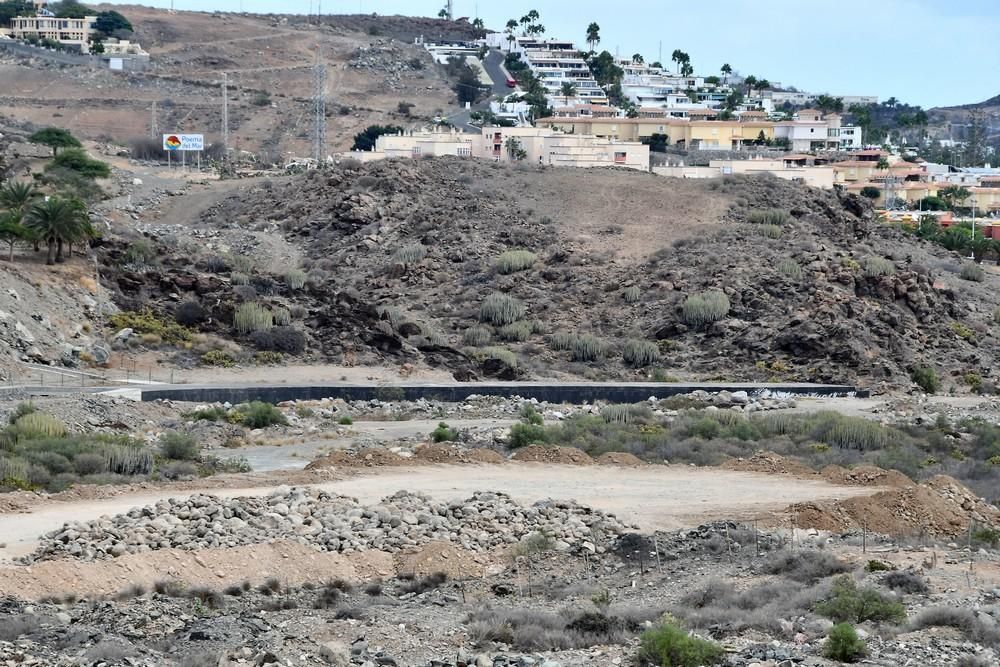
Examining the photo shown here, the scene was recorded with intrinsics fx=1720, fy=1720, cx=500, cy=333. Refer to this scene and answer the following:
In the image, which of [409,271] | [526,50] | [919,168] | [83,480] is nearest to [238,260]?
[409,271]

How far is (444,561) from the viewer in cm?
2580

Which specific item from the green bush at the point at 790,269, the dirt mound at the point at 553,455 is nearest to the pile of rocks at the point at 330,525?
the dirt mound at the point at 553,455

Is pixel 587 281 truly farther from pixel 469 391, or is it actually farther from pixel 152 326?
pixel 152 326

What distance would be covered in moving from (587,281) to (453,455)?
89.3 feet

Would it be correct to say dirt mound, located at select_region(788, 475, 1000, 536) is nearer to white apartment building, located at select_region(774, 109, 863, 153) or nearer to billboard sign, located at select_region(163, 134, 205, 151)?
billboard sign, located at select_region(163, 134, 205, 151)

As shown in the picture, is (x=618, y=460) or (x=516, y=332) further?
(x=516, y=332)

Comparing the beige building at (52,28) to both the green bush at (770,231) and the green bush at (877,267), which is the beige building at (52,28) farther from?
the green bush at (877,267)

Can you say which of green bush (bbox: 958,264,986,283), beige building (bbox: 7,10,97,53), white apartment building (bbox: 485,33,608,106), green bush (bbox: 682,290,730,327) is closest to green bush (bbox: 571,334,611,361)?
green bush (bbox: 682,290,730,327)

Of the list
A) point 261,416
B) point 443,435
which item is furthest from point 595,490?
point 261,416

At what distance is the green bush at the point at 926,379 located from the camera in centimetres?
5047

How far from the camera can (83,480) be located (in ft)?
102

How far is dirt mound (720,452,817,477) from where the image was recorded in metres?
34.5

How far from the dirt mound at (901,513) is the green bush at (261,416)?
1537cm

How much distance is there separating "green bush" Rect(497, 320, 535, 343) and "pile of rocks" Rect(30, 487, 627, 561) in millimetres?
27667
